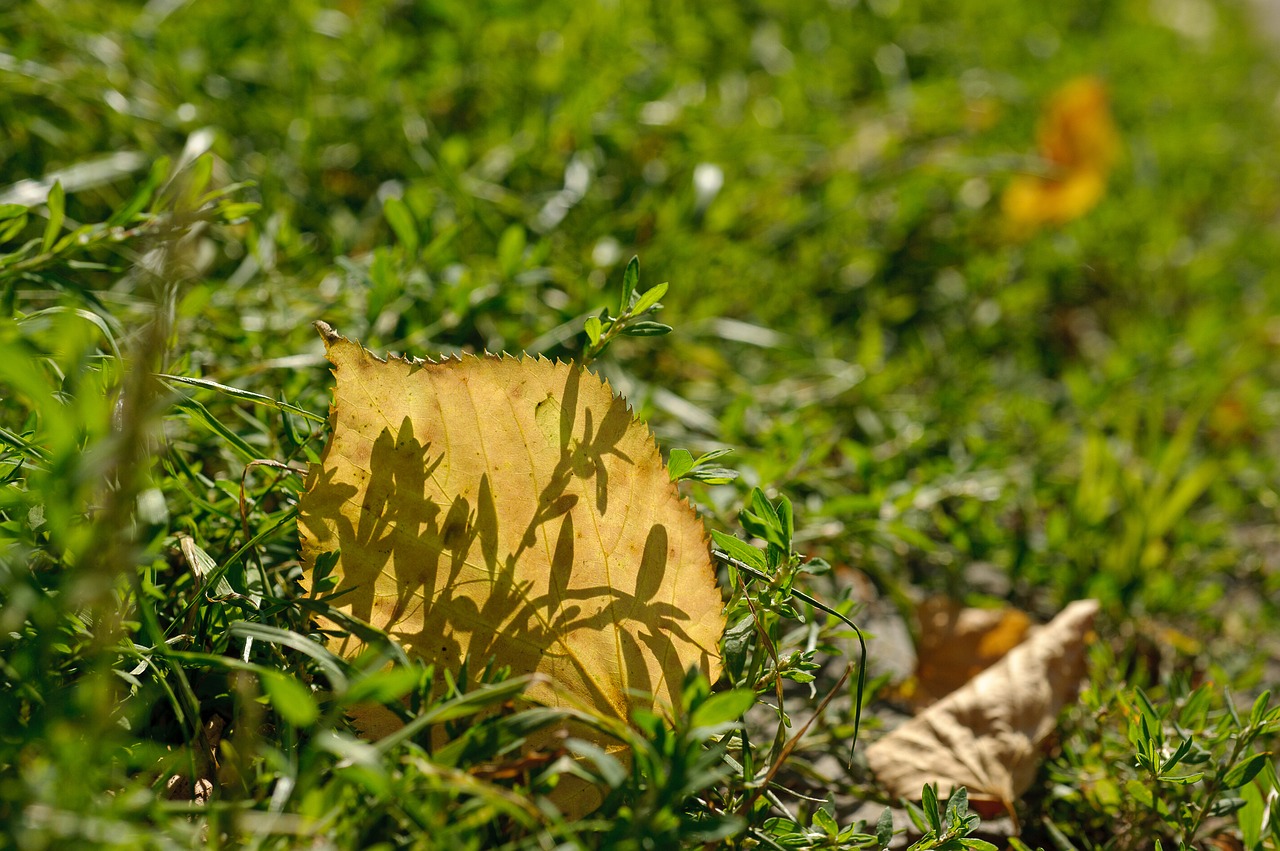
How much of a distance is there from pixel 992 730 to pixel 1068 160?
2.02 m

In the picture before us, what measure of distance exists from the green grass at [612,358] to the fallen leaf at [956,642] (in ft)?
0.24

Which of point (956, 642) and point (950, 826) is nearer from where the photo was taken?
point (950, 826)

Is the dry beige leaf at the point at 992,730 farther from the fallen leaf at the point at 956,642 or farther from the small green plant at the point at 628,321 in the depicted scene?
the small green plant at the point at 628,321

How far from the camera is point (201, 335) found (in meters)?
1.49

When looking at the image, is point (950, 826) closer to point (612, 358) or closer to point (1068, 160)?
point (612, 358)

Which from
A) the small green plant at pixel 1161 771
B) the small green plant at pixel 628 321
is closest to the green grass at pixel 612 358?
the small green plant at pixel 1161 771

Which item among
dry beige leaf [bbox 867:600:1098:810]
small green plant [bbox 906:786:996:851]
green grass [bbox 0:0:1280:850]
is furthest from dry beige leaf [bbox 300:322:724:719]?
dry beige leaf [bbox 867:600:1098:810]

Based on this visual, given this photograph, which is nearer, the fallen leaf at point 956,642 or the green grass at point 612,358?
the green grass at point 612,358

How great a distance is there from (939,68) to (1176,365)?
51.8 inches

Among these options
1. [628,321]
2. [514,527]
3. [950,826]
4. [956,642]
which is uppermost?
[628,321]

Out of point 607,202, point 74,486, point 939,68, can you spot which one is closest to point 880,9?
point 939,68

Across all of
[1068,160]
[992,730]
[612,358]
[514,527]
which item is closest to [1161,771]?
[992,730]

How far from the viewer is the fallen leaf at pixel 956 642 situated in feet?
5.16

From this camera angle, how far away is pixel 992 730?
1.39 metres
